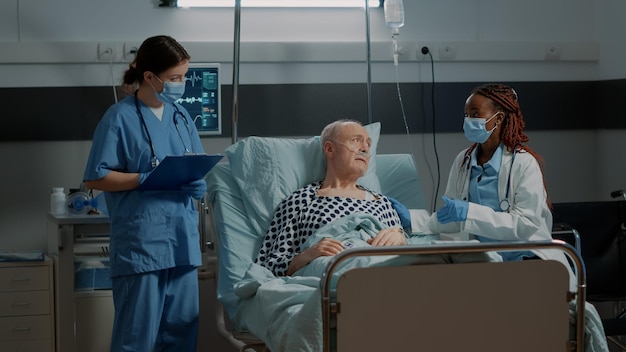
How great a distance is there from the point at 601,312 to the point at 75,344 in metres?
2.57

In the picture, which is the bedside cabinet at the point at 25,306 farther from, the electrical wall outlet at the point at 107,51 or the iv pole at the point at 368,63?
the iv pole at the point at 368,63

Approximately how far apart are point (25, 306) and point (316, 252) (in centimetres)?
143

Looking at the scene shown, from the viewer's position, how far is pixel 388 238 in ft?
10.7

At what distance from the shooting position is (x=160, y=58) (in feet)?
10.6

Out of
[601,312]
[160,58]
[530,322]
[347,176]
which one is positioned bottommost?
[601,312]

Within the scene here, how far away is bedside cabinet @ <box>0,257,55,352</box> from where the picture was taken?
385 cm

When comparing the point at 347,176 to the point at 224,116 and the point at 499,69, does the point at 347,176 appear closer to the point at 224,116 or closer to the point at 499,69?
the point at 224,116

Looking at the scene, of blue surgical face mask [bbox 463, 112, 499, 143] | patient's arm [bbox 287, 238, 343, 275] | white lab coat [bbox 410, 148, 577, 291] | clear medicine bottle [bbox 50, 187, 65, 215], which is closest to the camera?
patient's arm [bbox 287, 238, 343, 275]

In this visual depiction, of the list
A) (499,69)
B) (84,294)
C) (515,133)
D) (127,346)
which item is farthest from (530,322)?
(499,69)

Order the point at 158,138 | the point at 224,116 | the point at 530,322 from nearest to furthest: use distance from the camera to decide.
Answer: the point at 530,322 → the point at 158,138 → the point at 224,116

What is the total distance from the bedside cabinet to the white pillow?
96cm

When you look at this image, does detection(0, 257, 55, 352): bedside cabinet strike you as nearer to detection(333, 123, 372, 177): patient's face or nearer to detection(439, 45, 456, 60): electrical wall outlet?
detection(333, 123, 372, 177): patient's face

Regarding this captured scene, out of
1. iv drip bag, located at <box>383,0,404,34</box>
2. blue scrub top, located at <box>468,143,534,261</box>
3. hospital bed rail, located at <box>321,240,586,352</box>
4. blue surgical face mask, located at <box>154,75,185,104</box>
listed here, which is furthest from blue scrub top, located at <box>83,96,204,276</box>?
iv drip bag, located at <box>383,0,404,34</box>

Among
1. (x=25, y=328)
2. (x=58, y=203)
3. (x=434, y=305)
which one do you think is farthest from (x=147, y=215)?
(x=434, y=305)
